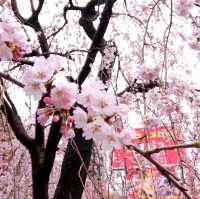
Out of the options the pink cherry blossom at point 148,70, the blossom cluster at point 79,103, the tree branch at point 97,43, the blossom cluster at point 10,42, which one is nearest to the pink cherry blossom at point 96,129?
the blossom cluster at point 79,103

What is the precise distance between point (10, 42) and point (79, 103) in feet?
0.84

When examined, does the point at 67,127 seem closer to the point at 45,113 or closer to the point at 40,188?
the point at 45,113

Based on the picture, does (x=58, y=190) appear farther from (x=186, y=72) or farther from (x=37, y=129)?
(x=186, y=72)

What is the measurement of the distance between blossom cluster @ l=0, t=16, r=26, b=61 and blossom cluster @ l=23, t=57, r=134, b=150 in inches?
2.6

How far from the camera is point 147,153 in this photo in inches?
41.9

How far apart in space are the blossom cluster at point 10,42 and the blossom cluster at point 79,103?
2.6 inches

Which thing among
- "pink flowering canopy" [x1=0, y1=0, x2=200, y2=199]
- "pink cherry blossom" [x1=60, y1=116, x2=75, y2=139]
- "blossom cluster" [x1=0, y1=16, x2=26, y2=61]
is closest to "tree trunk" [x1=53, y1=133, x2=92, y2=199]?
"pink flowering canopy" [x1=0, y1=0, x2=200, y2=199]

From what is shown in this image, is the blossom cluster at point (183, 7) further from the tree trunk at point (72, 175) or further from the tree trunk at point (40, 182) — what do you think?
the tree trunk at point (40, 182)

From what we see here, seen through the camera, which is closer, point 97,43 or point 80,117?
point 80,117

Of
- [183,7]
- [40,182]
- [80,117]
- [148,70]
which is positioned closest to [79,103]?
[80,117]

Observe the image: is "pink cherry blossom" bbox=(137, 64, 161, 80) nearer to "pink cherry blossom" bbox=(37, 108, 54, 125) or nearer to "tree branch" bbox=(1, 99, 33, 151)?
"tree branch" bbox=(1, 99, 33, 151)

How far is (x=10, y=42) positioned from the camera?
50.8 inches

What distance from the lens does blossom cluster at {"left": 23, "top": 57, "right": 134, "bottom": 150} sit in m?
1.20

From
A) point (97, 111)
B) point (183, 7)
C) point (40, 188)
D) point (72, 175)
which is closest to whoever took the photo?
point (97, 111)
